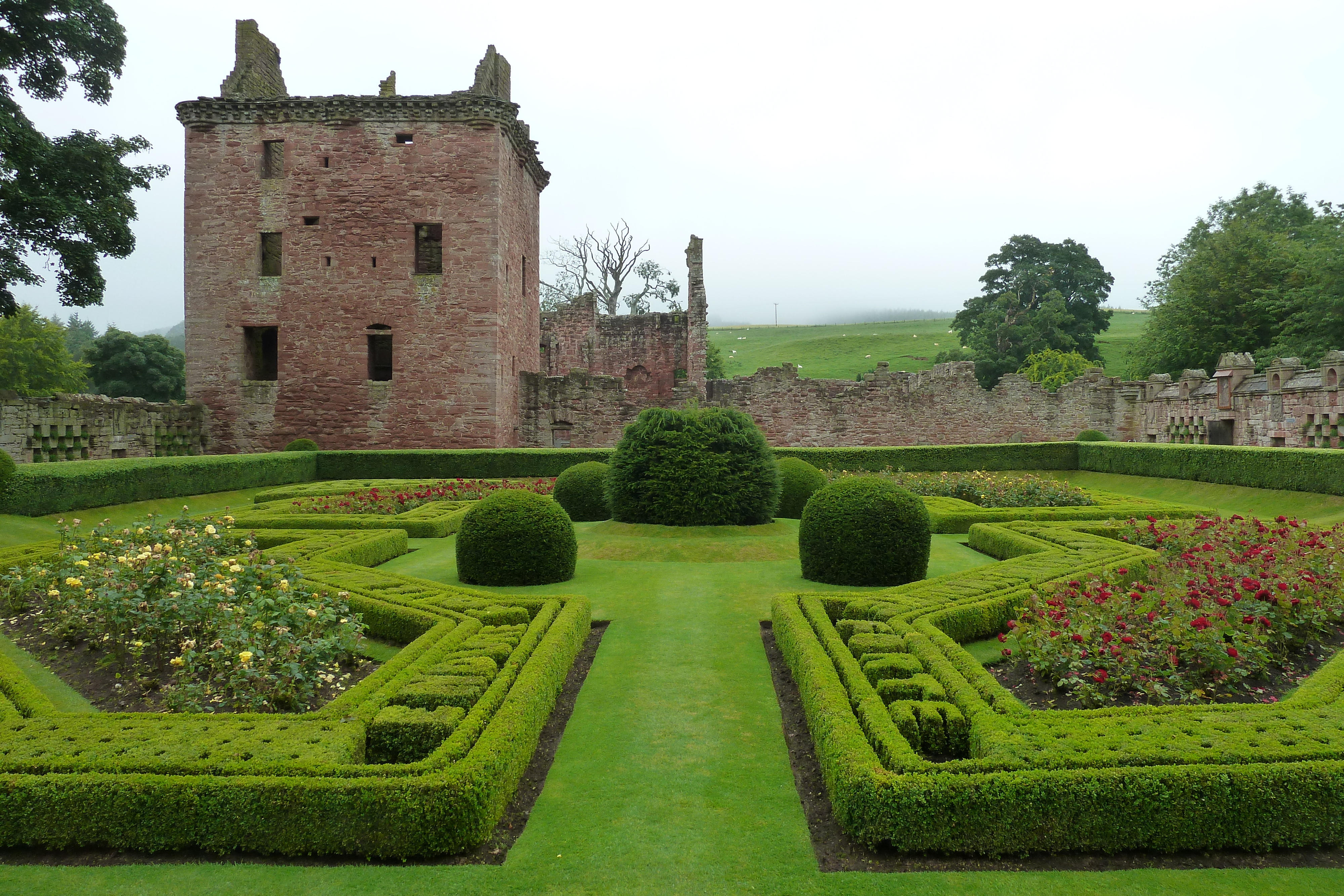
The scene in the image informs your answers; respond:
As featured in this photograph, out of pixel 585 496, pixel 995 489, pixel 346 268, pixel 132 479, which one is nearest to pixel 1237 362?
pixel 995 489

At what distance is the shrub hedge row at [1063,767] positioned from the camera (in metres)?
3.66

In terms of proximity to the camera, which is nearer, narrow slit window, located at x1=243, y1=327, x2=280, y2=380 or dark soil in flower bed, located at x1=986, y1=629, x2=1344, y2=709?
dark soil in flower bed, located at x1=986, y1=629, x2=1344, y2=709

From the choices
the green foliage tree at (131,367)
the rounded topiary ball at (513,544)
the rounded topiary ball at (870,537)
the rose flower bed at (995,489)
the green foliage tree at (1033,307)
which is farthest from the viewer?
the green foliage tree at (1033,307)

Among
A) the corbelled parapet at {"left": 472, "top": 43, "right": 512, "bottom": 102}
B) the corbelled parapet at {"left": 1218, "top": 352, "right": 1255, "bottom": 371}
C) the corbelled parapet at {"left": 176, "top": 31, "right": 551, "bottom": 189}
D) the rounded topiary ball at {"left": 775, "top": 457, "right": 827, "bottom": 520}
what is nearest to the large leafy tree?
the corbelled parapet at {"left": 176, "top": 31, "right": 551, "bottom": 189}

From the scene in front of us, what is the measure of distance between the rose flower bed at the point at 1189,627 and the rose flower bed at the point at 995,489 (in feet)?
21.0

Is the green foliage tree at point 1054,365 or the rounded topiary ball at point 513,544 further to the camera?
the green foliage tree at point 1054,365

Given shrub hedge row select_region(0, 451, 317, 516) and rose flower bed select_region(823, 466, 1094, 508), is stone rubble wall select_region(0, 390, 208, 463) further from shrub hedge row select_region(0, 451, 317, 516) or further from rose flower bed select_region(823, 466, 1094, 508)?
rose flower bed select_region(823, 466, 1094, 508)

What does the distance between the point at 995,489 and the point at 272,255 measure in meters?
21.8

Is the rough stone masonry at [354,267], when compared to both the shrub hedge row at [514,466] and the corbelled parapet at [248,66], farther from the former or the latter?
the shrub hedge row at [514,466]

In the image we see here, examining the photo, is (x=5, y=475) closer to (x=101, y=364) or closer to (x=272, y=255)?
(x=272, y=255)

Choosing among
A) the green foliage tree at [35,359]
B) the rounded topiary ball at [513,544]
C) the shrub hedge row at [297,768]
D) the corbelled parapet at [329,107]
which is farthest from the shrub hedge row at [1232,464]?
the green foliage tree at [35,359]

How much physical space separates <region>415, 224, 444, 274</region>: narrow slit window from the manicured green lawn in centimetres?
1928

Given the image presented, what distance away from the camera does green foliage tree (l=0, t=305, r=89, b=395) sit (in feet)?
117

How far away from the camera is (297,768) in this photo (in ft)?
12.5
